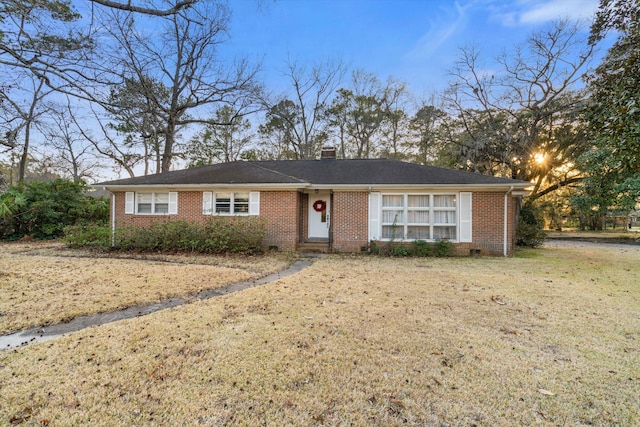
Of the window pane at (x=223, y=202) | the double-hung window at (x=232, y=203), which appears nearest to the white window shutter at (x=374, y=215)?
the double-hung window at (x=232, y=203)

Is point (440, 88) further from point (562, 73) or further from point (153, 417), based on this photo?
point (153, 417)

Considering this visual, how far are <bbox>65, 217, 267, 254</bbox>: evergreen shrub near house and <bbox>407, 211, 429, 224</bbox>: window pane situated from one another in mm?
5463

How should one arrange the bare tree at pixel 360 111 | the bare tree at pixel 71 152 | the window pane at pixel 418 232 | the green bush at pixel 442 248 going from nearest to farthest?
the green bush at pixel 442 248 → the window pane at pixel 418 232 → the bare tree at pixel 71 152 → the bare tree at pixel 360 111

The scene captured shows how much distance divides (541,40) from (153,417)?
24.8m

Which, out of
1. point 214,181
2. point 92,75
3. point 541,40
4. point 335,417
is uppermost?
point 541,40

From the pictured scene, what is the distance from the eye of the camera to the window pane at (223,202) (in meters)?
12.0

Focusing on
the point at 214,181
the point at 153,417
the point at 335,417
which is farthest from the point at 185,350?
the point at 214,181

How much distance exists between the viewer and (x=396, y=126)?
26.6 m

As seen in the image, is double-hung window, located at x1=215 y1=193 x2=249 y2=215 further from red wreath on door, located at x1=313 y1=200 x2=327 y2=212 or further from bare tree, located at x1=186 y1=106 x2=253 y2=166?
bare tree, located at x1=186 y1=106 x2=253 y2=166

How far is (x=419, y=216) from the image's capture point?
37.3 feet

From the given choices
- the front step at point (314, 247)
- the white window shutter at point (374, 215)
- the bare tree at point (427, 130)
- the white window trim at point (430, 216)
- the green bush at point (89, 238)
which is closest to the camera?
the white window trim at point (430, 216)

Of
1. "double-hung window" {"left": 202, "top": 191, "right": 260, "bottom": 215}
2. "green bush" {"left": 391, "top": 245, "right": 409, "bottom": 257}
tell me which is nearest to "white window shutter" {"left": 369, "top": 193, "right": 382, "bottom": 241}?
"green bush" {"left": 391, "top": 245, "right": 409, "bottom": 257}

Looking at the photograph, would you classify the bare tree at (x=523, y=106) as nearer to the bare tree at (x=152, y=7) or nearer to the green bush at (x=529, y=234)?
the green bush at (x=529, y=234)

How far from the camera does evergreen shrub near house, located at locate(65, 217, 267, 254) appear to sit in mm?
10531
